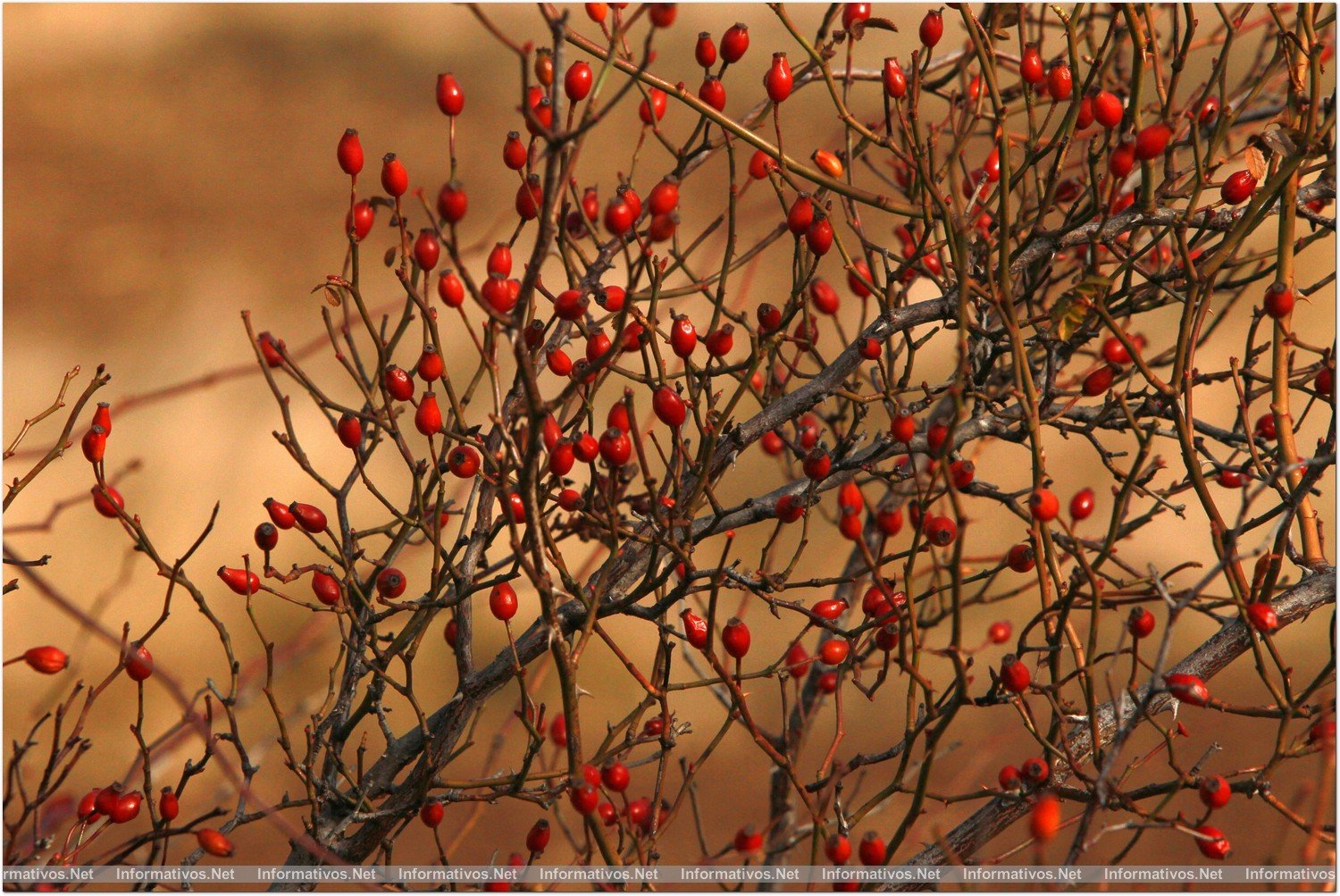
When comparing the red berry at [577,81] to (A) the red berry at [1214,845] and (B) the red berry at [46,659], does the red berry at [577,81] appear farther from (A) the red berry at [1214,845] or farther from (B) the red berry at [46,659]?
(A) the red berry at [1214,845]

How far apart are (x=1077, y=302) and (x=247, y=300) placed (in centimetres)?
308

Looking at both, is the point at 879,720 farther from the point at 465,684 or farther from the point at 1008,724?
the point at 465,684

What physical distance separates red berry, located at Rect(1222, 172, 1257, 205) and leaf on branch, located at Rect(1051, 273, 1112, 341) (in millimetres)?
196

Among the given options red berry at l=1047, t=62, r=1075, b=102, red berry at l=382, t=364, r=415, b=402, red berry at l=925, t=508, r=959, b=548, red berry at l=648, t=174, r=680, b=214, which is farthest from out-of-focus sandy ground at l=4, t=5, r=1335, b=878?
red berry at l=648, t=174, r=680, b=214

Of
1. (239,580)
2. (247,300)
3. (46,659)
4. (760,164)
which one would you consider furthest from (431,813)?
(247,300)

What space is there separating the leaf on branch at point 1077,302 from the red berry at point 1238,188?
7.7 inches

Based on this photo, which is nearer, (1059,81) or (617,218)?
(617,218)

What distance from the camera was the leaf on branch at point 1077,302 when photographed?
47.2 inches

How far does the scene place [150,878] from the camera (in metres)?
1.17

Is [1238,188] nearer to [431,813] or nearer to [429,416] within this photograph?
[429,416]

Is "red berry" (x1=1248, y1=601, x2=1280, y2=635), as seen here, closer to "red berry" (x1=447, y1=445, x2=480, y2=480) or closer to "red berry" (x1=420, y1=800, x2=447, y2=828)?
"red berry" (x1=447, y1=445, x2=480, y2=480)

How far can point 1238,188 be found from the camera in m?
1.27

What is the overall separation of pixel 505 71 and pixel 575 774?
322 centimetres

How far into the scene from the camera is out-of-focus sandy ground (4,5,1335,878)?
130 inches
